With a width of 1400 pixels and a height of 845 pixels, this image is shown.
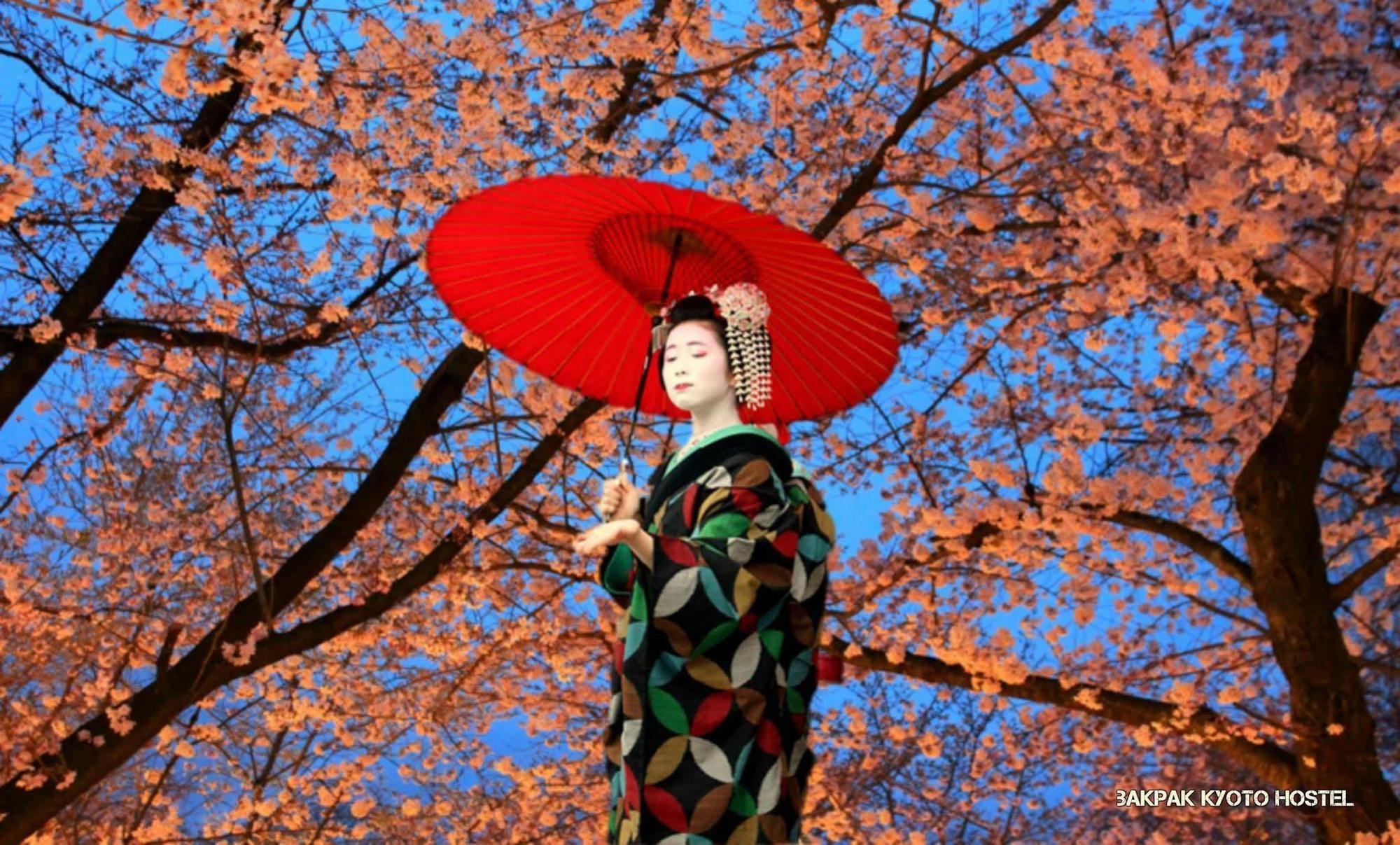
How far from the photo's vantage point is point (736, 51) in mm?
5551

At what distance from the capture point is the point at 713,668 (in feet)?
8.41

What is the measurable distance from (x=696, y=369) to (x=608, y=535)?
659 millimetres

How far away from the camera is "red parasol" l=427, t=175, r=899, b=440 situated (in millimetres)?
2945

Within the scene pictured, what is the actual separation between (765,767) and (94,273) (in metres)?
3.60

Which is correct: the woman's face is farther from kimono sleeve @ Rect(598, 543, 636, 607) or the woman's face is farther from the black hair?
kimono sleeve @ Rect(598, 543, 636, 607)

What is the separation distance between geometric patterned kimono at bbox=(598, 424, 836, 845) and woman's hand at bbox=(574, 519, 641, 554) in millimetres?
70

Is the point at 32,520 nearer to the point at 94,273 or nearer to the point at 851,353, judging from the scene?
the point at 94,273

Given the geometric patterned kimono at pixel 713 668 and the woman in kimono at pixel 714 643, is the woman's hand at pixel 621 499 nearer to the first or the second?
the woman in kimono at pixel 714 643

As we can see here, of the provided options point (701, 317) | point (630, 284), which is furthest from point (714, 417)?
point (630, 284)

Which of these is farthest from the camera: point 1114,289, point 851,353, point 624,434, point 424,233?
point 624,434

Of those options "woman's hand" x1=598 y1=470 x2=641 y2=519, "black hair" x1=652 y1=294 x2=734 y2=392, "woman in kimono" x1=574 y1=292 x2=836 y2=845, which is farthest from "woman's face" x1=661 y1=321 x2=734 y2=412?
"woman's hand" x1=598 y1=470 x2=641 y2=519

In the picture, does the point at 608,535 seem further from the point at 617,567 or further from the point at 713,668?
the point at 713,668

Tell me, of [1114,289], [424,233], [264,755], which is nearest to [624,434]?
[424,233]

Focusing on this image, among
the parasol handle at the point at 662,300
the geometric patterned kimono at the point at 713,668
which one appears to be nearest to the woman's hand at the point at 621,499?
the geometric patterned kimono at the point at 713,668
